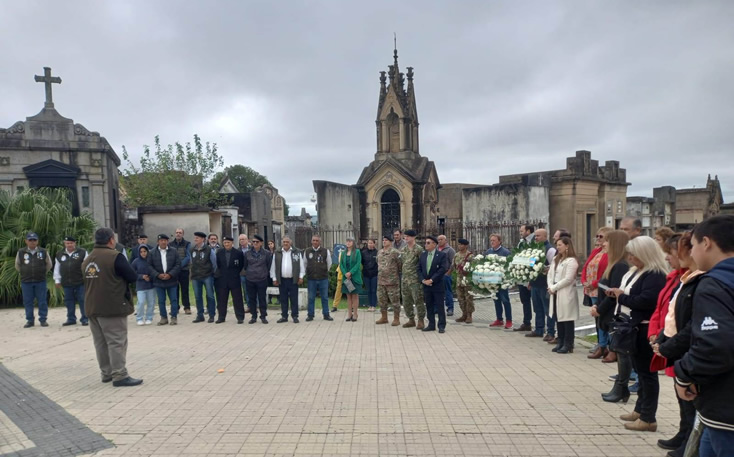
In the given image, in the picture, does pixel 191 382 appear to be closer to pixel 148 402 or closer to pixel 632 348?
pixel 148 402

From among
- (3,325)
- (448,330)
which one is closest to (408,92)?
(448,330)

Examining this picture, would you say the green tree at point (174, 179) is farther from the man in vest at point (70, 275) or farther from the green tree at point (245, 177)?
the green tree at point (245, 177)

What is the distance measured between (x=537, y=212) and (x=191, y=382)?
53.2 ft

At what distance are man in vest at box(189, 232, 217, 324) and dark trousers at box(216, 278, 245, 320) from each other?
239 millimetres

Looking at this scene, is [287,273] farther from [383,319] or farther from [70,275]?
[70,275]

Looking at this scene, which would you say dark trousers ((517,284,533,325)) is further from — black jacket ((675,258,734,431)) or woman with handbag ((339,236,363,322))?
black jacket ((675,258,734,431))

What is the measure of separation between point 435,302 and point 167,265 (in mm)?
6007

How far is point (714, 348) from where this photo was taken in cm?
271

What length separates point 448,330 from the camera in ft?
34.3

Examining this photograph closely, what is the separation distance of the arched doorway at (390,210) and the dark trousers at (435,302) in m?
11.9

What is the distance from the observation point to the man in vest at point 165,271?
37.2 feet

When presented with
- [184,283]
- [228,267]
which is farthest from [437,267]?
[184,283]

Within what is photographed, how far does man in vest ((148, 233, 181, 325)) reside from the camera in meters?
11.3

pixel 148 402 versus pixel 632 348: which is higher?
pixel 632 348
